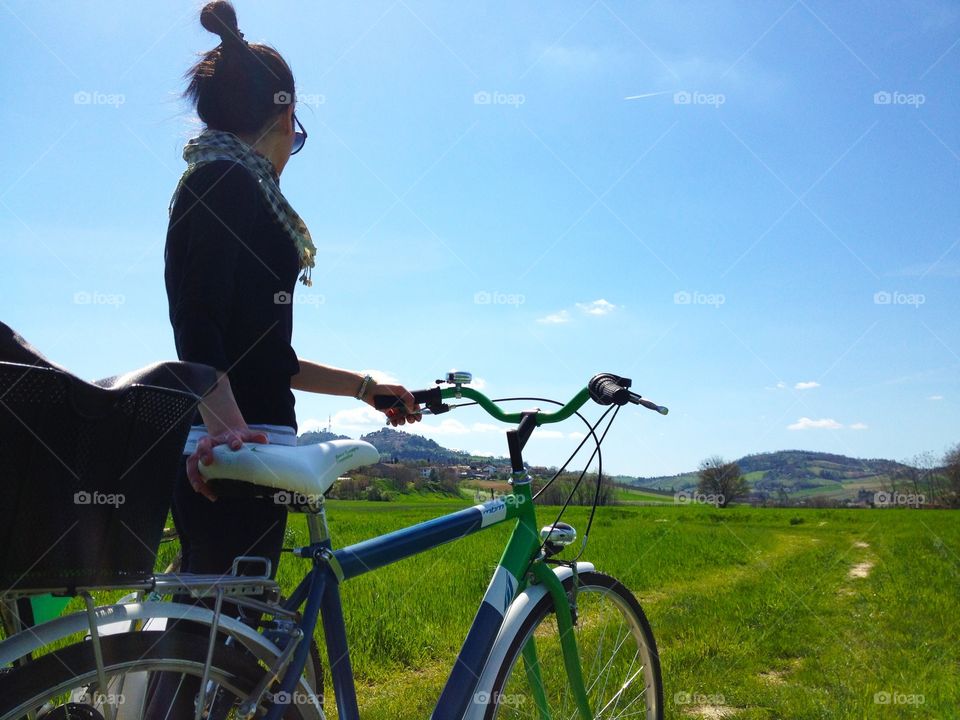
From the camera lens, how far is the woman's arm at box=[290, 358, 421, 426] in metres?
2.58

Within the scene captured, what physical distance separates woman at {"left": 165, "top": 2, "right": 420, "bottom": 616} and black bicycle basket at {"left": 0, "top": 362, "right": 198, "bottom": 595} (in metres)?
0.29

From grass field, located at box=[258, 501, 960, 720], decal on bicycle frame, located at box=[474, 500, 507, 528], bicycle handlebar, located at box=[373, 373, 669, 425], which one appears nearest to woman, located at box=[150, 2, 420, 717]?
bicycle handlebar, located at box=[373, 373, 669, 425]

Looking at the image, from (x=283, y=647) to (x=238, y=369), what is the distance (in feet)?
2.46

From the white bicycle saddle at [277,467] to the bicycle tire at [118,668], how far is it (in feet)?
1.11

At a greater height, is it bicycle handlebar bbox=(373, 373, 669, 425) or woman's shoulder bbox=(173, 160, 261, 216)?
woman's shoulder bbox=(173, 160, 261, 216)

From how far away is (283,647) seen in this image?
178cm

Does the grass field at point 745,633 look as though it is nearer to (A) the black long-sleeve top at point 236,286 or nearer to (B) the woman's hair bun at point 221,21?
(A) the black long-sleeve top at point 236,286

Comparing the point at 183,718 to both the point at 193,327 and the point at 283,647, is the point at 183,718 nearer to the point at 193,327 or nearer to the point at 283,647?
the point at 283,647

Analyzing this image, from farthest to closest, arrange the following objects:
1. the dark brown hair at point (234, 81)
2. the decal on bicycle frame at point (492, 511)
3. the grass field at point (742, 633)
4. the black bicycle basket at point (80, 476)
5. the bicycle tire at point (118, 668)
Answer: the grass field at point (742, 633) < the decal on bicycle frame at point (492, 511) < the dark brown hair at point (234, 81) < the bicycle tire at point (118, 668) < the black bicycle basket at point (80, 476)

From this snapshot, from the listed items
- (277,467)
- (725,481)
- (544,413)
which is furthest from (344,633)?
(725,481)

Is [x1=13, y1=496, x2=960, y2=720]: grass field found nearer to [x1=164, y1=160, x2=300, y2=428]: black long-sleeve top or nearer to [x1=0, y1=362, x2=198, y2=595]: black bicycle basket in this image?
[x1=164, y1=160, x2=300, y2=428]: black long-sleeve top

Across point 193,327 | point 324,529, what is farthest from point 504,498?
point 193,327

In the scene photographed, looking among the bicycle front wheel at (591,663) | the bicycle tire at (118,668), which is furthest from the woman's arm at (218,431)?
the bicycle front wheel at (591,663)

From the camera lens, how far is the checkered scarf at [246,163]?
211 centimetres
